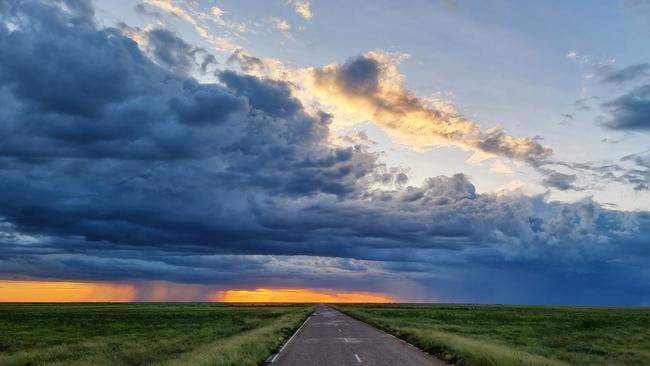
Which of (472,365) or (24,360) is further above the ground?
(472,365)

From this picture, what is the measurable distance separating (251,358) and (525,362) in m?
9.02

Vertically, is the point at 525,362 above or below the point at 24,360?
above

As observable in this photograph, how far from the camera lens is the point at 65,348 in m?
29.6

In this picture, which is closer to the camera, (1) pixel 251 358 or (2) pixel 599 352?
(1) pixel 251 358

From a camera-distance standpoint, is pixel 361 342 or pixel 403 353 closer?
pixel 403 353

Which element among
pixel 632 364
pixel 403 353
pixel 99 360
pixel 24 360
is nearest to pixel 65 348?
pixel 24 360

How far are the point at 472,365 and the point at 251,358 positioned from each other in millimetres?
7375

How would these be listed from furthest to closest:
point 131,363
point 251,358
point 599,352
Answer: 1. point 599,352
2. point 131,363
3. point 251,358

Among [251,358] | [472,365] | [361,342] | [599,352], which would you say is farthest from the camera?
[599,352]

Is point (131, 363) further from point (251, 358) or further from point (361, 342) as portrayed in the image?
point (361, 342)

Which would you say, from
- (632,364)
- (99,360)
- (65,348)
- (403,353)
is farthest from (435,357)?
(65,348)

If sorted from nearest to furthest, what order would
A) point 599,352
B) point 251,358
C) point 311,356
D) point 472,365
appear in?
point 472,365 → point 251,358 → point 311,356 → point 599,352

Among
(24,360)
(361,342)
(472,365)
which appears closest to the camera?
(472,365)

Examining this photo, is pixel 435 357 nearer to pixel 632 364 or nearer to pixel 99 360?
pixel 632 364
